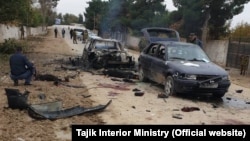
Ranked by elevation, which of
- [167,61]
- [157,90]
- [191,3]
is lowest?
[157,90]

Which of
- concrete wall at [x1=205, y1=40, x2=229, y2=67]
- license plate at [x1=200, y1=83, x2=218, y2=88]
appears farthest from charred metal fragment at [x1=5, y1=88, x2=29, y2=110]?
concrete wall at [x1=205, y1=40, x2=229, y2=67]

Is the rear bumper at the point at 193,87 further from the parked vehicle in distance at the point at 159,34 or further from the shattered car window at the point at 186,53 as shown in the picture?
the parked vehicle in distance at the point at 159,34

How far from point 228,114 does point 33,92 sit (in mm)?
5140

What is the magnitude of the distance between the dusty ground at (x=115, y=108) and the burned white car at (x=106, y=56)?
10.7 feet

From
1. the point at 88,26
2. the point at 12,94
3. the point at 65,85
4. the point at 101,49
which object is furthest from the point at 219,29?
the point at 88,26

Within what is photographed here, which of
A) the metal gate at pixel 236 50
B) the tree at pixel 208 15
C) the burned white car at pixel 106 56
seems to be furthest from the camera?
the tree at pixel 208 15

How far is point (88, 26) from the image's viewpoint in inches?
3536

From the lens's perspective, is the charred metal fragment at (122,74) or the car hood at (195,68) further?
the charred metal fragment at (122,74)

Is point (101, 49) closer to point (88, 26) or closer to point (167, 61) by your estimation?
point (167, 61)

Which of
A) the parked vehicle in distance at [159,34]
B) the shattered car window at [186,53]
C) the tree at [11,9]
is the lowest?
the shattered car window at [186,53]

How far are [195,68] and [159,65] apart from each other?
1469mm

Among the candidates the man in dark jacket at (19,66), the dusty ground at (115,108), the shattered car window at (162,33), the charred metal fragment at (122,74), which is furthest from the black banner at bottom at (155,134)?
the shattered car window at (162,33)

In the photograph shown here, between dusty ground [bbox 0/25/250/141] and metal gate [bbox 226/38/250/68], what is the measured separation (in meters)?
9.55

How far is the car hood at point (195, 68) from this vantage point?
411 inches
